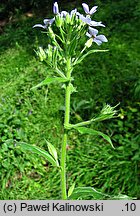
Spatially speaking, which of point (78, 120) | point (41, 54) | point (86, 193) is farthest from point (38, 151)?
point (78, 120)

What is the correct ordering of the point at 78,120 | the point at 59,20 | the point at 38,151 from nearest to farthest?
the point at 59,20, the point at 38,151, the point at 78,120

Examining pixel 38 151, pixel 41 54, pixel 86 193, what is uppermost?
pixel 41 54

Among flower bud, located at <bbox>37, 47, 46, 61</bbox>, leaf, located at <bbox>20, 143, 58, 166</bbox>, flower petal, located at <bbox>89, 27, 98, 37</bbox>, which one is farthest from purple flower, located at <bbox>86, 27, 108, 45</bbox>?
leaf, located at <bbox>20, 143, 58, 166</bbox>

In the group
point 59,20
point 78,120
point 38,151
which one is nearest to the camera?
point 59,20

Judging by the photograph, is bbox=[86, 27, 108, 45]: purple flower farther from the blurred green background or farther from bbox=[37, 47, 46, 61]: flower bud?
the blurred green background

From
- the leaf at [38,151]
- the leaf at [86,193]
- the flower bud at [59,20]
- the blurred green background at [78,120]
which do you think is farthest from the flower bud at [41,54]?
the blurred green background at [78,120]

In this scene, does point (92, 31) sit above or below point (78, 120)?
above

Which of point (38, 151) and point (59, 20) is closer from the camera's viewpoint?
point (59, 20)

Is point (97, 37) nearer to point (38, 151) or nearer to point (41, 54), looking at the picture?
point (41, 54)

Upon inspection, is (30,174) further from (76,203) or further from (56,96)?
(76,203)
